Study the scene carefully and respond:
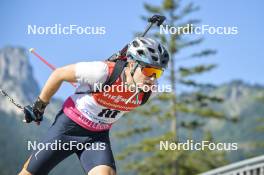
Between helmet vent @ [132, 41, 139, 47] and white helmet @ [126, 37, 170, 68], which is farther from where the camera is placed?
helmet vent @ [132, 41, 139, 47]

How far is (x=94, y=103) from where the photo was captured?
18.1ft

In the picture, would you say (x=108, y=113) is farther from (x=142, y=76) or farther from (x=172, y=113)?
(x=172, y=113)

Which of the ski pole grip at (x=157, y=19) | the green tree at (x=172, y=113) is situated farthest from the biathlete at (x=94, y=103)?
the green tree at (x=172, y=113)

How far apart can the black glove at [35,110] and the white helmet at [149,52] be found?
3.27 ft

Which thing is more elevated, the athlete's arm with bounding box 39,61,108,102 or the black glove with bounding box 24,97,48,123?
the athlete's arm with bounding box 39,61,108,102

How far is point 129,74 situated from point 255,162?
6708mm

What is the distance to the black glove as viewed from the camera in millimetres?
5352

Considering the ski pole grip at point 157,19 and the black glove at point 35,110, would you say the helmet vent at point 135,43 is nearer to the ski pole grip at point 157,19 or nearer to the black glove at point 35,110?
the ski pole grip at point 157,19

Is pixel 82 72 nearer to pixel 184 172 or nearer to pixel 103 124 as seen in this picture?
pixel 103 124

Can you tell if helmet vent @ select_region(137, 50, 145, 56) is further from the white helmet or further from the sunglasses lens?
the sunglasses lens

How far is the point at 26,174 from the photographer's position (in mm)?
5551

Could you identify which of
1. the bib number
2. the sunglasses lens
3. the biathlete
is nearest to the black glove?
the biathlete

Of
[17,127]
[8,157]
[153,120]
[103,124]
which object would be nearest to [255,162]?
[103,124]

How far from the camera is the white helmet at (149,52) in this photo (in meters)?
5.18
